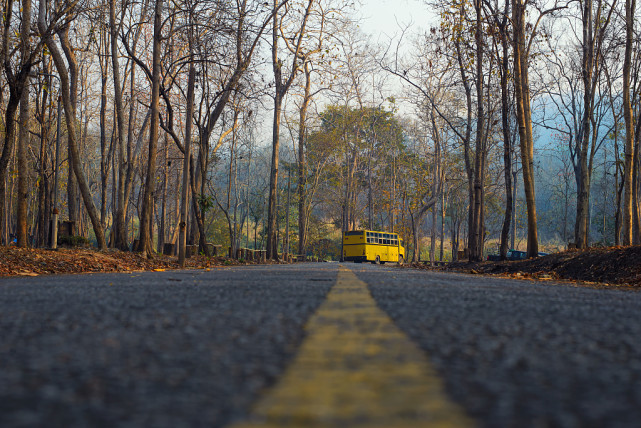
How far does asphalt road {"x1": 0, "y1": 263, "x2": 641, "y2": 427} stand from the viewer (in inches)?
39.9

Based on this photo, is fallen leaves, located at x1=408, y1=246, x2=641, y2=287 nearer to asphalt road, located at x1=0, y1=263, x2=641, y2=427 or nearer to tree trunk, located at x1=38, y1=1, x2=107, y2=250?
asphalt road, located at x1=0, y1=263, x2=641, y2=427

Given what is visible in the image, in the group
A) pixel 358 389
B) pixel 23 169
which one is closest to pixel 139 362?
pixel 358 389

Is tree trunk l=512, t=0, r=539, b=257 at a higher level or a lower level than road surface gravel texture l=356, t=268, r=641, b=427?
higher

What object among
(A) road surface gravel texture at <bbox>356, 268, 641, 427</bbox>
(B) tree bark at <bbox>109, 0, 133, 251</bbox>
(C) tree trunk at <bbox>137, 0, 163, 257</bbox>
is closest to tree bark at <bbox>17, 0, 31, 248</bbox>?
(C) tree trunk at <bbox>137, 0, 163, 257</bbox>

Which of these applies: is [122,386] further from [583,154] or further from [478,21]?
[583,154]

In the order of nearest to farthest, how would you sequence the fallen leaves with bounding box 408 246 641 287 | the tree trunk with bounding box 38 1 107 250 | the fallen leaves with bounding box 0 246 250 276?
the fallen leaves with bounding box 408 246 641 287 < the fallen leaves with bounding box 0 246 250 276 < the tree trunk with bounding box 38 1 107 250

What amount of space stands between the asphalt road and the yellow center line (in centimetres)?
4

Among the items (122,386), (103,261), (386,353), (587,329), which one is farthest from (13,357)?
(103,261)

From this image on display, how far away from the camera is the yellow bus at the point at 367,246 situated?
4616cm

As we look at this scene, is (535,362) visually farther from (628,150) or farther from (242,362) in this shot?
(628,150)

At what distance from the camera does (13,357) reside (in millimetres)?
1593

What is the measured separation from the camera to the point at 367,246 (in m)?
46.2

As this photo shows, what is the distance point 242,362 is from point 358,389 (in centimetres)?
46

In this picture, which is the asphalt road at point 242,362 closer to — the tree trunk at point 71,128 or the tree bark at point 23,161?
the tree bark at point 23,161
